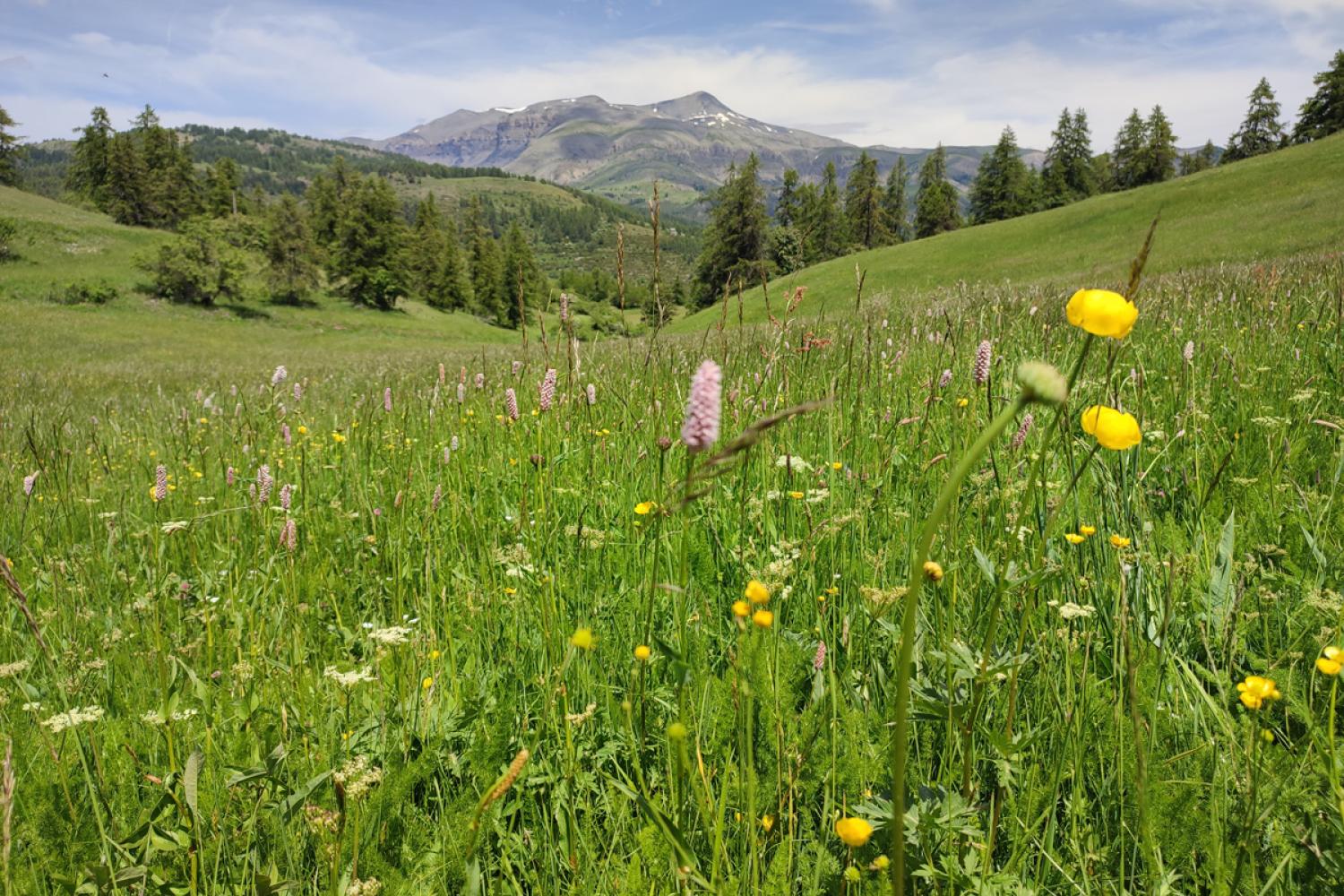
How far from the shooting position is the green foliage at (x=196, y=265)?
41.3 meters

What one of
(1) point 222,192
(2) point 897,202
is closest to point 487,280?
(1) point 222,192

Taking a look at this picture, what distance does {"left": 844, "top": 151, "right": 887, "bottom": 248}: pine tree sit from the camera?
7381cm

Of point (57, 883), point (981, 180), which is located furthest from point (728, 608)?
point (981, 180)

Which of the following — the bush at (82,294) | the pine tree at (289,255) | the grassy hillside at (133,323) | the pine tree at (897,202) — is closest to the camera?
the grassy hillside at (133,323)

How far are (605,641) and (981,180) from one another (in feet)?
276

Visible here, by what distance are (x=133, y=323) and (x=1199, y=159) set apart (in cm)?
10635

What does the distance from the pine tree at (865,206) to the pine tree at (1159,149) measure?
2647cm

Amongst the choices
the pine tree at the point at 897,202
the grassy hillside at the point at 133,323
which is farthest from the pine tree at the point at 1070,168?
the grassy hillside at the point at 133,323

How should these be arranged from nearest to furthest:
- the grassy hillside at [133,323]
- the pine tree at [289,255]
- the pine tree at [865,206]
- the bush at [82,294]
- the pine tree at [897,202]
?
1. the grassy hillside at [133,323]
2. the bush at [82,294]
3. the pine tree at [289,255]
4. the pine tree at [865,206]
5. the pine tree at [897,202]

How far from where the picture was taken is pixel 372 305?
56812 mm

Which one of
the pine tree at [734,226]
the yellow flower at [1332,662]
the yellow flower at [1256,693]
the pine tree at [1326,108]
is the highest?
the pine tree at [1326,108]

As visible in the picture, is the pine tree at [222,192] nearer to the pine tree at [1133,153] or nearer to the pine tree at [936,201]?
the pine tree at [936,201]

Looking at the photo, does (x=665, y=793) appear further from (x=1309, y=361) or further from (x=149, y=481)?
(x=1309, y=361)

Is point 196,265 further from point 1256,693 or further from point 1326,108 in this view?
point 1326,108
